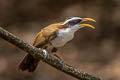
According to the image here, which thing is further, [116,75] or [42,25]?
[42,25]

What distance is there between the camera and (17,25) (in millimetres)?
7418

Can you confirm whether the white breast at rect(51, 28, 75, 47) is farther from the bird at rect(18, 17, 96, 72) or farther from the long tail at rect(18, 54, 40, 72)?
the long tail at rect(18, 54, 40, 72)

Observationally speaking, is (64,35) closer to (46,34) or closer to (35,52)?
(46,34)

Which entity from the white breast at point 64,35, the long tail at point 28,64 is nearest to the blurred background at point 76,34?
the long tail at point 28,64

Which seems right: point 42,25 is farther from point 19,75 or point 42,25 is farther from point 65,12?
point 19,75

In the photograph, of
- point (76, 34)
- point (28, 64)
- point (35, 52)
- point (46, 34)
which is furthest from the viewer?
point (76, 34)

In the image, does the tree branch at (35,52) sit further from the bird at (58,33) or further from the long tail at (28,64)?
the long tail at (28,64)

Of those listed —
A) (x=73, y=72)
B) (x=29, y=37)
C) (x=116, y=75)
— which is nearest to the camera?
(x=73, y=72)

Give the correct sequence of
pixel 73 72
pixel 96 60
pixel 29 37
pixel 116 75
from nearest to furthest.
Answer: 1. pixel 73 72
2. pixel 116 75
3. pixel 96 60
4. pixel 29 37

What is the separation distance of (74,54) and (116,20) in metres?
1.01

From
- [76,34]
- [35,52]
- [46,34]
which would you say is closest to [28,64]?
[46,34]

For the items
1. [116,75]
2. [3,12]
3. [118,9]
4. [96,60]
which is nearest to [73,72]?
[116,75]

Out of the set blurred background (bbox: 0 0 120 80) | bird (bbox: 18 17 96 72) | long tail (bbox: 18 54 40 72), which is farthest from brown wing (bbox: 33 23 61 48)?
blurred background (bbox: 0 0 120 80)

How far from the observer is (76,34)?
281 inches
